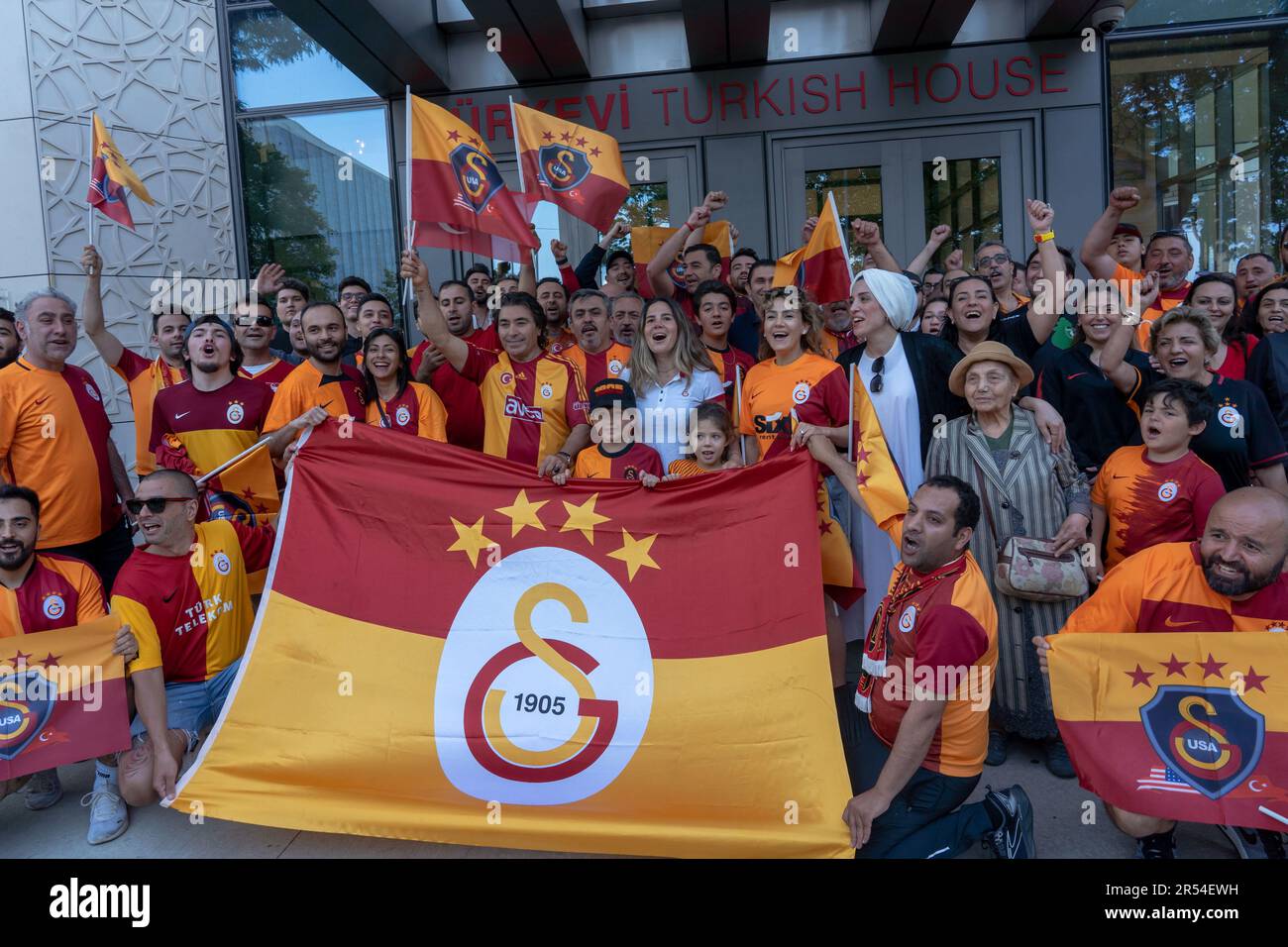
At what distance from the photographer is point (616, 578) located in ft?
11.0

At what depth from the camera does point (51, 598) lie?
365 cm

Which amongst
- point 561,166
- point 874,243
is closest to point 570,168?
point 561,166

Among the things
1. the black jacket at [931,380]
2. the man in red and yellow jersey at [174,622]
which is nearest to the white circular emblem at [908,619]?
the black jacket at [931,380]

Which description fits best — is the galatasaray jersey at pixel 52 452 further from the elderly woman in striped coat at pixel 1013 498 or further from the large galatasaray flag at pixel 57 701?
the elderly woman in striped coat at pixel 1013 498

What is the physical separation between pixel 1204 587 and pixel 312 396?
4.09m

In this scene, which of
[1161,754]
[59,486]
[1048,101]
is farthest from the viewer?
[1048,101]

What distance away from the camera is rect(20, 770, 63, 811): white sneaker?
12.2 ft

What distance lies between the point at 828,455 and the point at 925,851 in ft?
4.92

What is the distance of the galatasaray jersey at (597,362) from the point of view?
4957 mm

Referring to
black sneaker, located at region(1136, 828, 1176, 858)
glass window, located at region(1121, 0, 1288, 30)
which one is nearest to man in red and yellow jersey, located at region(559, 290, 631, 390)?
black sneaker, located at region(1136, 828, 1176, 858)

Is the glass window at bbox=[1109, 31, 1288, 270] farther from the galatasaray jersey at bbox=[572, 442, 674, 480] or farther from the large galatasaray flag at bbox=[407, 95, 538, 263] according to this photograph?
the galatasaray jersey at bbox=[572, 442, 674, 480]

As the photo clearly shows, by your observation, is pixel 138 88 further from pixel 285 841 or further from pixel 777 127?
pixel 285 841
